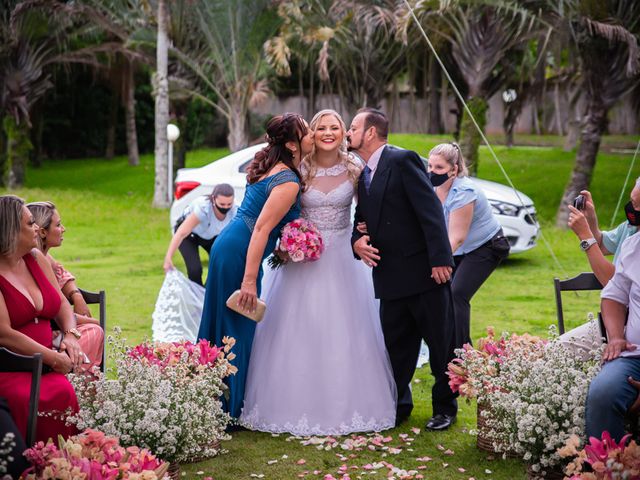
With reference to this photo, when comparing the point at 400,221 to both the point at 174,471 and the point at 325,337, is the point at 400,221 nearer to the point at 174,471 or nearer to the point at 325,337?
the point at 325,337

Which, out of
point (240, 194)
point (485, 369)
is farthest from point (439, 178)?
point (240, 194)

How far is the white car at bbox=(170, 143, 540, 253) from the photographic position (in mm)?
13125

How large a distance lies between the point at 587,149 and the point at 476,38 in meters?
3.18

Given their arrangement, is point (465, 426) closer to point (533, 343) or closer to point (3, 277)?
point (533, 343)

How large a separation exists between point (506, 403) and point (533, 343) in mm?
707

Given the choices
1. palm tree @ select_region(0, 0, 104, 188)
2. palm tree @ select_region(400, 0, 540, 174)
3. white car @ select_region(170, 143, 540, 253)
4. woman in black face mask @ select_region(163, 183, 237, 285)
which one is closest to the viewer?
woman in black face mask @ select_region(163, 183, 237, 285)

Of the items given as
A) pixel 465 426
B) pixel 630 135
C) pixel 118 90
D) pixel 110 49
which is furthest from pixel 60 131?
pixel 465 426

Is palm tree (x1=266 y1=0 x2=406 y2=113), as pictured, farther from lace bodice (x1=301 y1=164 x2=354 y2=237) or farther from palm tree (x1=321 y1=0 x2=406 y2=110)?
lace bodice (x1=301 y1=164 x2=354 y2=237)

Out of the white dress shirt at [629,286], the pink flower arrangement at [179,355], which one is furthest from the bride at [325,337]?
the white dress shirt at [629,286]

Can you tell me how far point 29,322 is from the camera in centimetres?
488

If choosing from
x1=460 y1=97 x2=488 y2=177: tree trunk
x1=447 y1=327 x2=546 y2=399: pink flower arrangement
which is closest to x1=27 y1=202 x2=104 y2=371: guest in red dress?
x1=447 y1=327 x2=546 y2=399: pink flower arrangement

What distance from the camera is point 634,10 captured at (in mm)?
16750

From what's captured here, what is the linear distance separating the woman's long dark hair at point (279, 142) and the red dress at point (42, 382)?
5.60 feet

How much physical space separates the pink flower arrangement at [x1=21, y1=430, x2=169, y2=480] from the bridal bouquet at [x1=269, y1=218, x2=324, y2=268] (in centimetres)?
224
